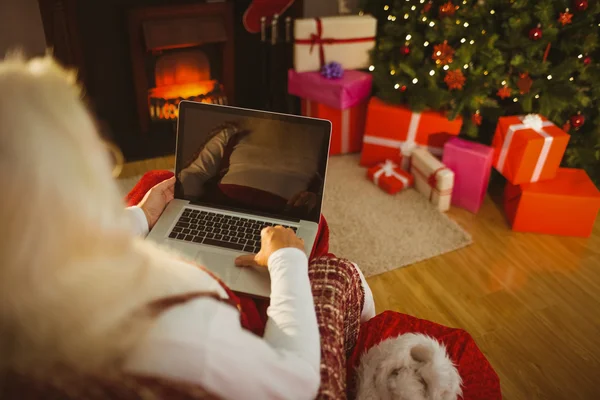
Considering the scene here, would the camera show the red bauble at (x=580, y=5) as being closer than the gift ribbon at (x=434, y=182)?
Yes

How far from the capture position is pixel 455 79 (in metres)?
2.31

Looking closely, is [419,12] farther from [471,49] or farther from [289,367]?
[289,367]

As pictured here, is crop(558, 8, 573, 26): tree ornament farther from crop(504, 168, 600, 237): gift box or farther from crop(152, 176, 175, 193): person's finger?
crop(152, 176, 175, 193): person's finger

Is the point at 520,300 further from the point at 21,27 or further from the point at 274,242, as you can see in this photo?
the point at 21,27

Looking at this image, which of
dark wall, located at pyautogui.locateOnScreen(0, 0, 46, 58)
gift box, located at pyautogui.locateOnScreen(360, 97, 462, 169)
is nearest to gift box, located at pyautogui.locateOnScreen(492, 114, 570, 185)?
gift box, located at pyautogui.locateOnScreen(360, 97, 462, 169)

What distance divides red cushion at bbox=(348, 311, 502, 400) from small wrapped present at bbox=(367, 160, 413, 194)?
1239 mm

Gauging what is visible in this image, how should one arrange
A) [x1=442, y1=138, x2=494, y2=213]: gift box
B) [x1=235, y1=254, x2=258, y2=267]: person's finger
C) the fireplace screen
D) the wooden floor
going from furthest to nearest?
1. the fireplace screen
2. [x1=442, y1=138, x2=494, y2=213]: gift box
3. the wooden floor
4. [x1=235, y1=254, x2=258, y2=267]: person's finger

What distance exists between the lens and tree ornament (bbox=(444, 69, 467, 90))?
7.56ft

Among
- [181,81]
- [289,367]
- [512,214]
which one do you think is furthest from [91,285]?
[181,81]

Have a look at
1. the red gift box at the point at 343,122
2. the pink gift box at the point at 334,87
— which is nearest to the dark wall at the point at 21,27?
the pink gift box at the point at 334,87

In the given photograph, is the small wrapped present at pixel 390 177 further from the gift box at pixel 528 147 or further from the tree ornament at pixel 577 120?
the tree ornament at pixel 577 120

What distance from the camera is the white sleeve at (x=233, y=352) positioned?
0.69m

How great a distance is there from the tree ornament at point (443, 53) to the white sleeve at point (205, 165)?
52.3 inches

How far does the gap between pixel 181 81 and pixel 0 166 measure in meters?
2.46
